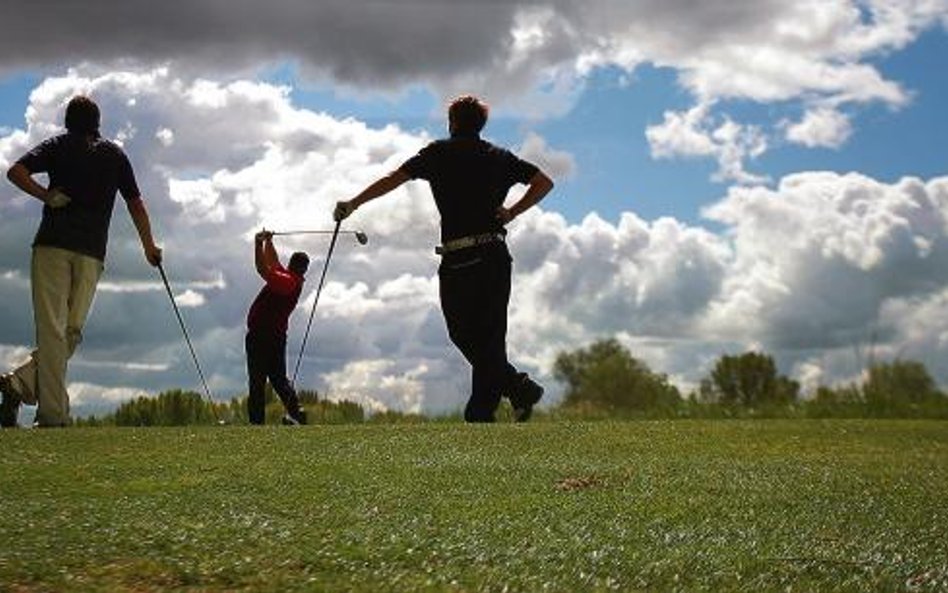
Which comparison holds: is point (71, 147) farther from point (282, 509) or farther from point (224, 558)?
point (224, 558)

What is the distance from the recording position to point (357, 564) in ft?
13.0

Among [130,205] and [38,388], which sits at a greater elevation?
[130,205]

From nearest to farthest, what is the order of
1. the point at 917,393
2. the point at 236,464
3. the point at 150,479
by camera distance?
1. the point at 150,479
2. the point at 236,464
3. the point at 917,393

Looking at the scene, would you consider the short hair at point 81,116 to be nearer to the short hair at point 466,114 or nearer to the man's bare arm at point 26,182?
the man's bare arm at point 26,182

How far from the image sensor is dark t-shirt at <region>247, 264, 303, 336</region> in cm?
1286

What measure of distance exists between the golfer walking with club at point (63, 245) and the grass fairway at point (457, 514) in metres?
1.97

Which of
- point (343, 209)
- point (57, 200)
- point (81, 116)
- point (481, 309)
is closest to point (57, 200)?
point (57, 200)

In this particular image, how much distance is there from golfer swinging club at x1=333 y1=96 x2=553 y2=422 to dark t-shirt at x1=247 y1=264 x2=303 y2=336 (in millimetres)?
2056

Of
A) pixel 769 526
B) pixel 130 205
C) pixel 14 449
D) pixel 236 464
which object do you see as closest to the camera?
pixel 769 526

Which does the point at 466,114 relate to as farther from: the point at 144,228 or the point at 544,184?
the point at 144,228

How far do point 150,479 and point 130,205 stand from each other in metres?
Result: 5.79

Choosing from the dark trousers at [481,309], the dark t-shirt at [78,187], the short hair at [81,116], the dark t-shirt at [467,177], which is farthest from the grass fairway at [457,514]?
the short hair at [81,116]

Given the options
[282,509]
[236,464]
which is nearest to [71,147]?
[236,464]

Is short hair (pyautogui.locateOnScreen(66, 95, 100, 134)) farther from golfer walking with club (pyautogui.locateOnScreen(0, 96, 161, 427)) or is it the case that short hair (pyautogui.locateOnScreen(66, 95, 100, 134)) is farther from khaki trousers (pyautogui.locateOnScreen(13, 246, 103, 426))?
khaki trousers (pyautogui.locateOnScreen(13, 246, 103, 426))
